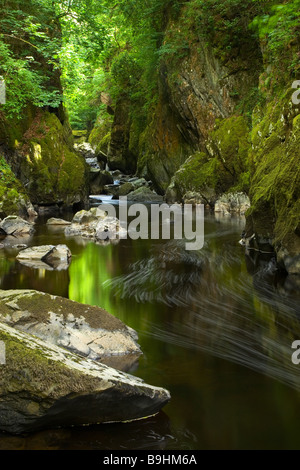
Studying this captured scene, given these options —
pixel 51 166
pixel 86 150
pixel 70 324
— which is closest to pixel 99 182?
pixel 51 166

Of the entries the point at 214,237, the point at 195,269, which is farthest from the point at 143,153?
the point at 195,269

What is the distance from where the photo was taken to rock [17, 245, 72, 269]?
9.80 m

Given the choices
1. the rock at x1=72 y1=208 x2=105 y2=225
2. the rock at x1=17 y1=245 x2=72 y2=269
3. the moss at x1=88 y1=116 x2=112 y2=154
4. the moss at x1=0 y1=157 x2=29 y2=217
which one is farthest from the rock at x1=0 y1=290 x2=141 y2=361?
the moss at x1=88 y1=116 x2=112 y2=154

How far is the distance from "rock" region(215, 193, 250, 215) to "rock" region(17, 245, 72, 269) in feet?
32.3

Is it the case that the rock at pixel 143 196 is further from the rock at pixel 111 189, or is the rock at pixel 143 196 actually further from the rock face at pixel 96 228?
the rock face at pixel 96 228

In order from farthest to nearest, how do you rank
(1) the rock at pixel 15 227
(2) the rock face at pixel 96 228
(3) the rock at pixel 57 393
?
(1) the rock at pixel 15 227 → (2) the rock face at pixel 96 228 → (3) the rock at pixel 57 393

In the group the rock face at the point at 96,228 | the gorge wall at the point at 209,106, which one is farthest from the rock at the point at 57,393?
the rock face at the point at 96,228

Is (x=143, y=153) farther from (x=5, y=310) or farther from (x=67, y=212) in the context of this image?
(x=5, y=310)

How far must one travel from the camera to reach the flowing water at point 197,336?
10.5 ft

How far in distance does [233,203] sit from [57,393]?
16314 mm

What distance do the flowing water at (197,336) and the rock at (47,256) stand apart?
0.85 ft

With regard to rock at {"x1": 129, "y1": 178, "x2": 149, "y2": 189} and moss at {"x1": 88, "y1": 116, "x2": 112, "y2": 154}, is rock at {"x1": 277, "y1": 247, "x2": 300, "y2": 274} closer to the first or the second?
rock at {"x1": 129, "y1": 178, "x2": 149, "y2": 189}
